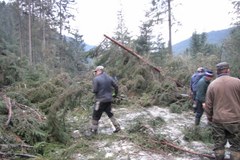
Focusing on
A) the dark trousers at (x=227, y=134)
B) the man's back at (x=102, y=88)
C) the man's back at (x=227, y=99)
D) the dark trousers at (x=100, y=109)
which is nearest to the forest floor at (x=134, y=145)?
the dark trousers at (x=100, y=109)

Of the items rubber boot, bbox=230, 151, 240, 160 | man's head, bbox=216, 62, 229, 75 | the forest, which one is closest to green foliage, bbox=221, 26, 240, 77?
the forest

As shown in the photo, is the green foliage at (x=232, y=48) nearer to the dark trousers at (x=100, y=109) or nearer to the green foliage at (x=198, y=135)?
the green foliage at (x=198, y=135)

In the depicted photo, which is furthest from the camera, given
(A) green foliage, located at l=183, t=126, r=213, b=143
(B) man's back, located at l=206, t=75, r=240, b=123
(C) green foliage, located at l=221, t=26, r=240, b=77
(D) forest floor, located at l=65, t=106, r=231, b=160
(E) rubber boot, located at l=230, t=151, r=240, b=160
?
(C) green foliage, located at l=221, t=26, r=240, b=77

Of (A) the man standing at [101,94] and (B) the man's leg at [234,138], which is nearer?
(B) the man's leg at [234,138]

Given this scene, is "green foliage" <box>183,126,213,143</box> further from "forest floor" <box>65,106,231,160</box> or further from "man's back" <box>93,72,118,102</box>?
"man's back" <box>93,72,118,102</box>

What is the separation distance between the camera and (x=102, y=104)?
792 cm

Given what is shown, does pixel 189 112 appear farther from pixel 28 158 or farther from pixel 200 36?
pixel 200 36

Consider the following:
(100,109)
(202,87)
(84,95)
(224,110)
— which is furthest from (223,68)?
(84,95)

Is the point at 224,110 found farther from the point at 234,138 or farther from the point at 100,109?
the point at 100,109

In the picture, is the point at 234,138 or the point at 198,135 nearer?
the point at 234,138

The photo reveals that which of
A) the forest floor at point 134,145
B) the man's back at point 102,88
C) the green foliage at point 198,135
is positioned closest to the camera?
the forest floor at point 134,145

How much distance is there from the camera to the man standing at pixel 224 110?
5410 mm

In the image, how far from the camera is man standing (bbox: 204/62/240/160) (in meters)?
5.41

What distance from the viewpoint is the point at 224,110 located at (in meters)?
5.44
